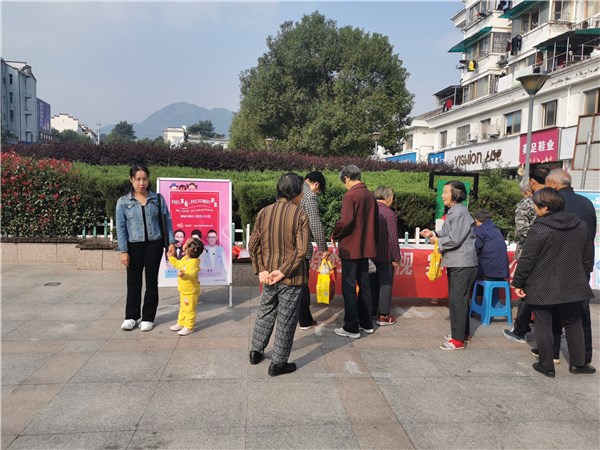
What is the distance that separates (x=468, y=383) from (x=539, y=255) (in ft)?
4.20

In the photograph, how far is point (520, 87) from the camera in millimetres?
25719

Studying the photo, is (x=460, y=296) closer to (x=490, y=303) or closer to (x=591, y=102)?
(x=490, y=303)

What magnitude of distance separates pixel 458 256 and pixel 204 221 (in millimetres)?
3143

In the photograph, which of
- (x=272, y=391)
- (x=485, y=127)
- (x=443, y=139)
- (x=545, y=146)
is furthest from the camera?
(x=443, y=139)

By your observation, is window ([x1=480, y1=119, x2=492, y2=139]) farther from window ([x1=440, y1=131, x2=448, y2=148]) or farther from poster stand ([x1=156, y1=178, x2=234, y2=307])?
poster stand ([x1=156, y1=178, x2=234, y2=307])

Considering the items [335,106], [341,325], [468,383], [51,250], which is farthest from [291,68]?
[468,383]

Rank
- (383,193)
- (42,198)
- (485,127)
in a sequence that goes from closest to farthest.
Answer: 1. (383,193)
2. (42,198)
3. (485,127)

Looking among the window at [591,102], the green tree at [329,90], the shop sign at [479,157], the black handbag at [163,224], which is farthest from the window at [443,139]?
the black handbag at [163,224]

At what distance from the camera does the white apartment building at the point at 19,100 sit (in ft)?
232

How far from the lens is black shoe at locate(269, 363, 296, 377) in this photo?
383 centimetres

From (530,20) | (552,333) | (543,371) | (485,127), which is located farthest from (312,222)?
(530,20)

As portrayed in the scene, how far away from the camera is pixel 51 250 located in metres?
8.43

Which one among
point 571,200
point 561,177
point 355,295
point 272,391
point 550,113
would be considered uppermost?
point 550,113

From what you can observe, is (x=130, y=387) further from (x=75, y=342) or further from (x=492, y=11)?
(x=492, y=11)
